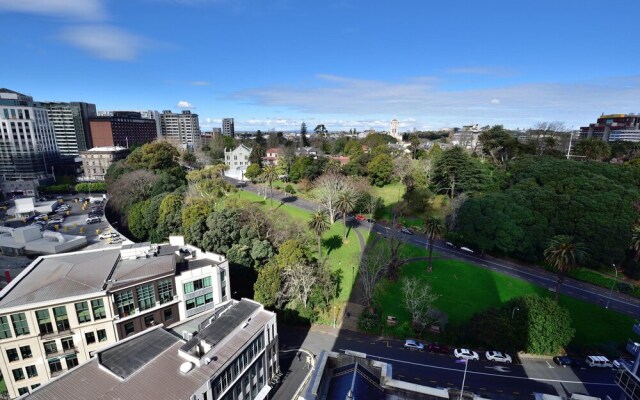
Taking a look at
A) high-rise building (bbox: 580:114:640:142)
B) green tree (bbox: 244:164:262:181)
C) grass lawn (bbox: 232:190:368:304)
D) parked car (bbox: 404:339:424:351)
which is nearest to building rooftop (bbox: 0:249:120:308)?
grass lawn (bbox: 232:190:368:304)

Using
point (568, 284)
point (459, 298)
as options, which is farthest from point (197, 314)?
point (568, 284)

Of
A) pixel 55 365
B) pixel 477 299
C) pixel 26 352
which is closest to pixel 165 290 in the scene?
pixel 55 365

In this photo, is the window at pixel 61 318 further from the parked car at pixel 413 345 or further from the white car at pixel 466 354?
the white car at pixel 466 354

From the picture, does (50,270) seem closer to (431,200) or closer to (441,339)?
(441,339)

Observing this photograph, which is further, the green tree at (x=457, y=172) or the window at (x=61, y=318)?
the green tree at (x=457, y=172)

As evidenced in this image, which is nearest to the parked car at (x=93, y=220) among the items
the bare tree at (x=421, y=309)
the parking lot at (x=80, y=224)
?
the parking lot at (x=80, y=224)

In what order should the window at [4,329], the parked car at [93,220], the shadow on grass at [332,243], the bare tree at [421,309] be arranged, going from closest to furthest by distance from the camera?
1. the window at [4,329]
2. the bare tree at [421,309]
3. the shadow on grass at [332,243]
4. the parked car at [93,220]
